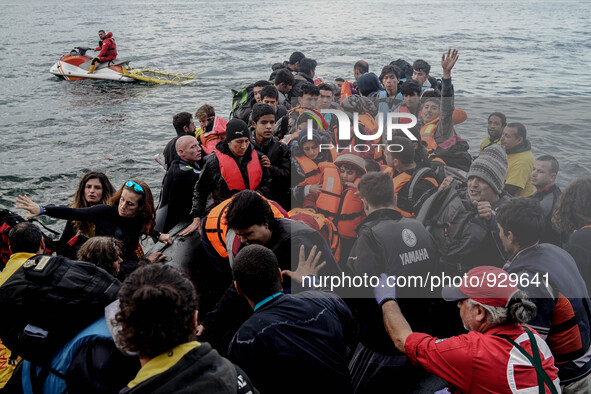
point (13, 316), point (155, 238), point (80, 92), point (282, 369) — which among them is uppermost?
point (13, 316)

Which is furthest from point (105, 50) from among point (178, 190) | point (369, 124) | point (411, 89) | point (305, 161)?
point (305, 161)

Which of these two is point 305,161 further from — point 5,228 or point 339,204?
point 5,228

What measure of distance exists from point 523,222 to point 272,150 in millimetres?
2567

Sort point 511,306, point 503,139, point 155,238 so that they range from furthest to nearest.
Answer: point 503,139
point 155,238
point 511,306

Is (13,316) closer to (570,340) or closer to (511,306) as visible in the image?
(511,306)

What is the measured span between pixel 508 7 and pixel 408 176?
5754 cm

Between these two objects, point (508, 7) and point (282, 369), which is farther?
point (508, 7)

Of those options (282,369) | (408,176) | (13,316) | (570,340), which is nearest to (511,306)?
(570,340)

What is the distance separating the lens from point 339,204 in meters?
4.16

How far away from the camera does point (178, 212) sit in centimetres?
502

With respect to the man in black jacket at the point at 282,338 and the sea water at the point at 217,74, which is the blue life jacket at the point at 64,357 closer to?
the man in black jacket at the point at 282,338

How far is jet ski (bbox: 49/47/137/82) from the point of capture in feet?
57.7

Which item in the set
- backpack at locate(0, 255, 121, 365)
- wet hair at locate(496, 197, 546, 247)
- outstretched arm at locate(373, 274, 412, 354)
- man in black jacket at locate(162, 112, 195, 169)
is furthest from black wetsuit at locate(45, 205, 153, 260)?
wet hair at locate(496, 197, 546, 247)

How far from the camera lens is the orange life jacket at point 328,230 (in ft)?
13.0
